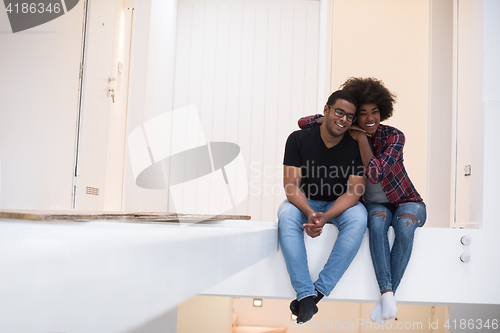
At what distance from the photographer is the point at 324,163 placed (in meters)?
1.91

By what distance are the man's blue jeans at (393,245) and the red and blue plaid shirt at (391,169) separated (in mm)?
73

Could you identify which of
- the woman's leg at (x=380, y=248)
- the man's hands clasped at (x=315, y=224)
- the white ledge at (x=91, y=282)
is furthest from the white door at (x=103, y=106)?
the white ledge at (x=91, y=282)

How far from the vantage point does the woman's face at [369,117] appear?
6.25 ft

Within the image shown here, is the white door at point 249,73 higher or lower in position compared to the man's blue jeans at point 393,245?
higher

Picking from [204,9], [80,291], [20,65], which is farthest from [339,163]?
[204,9]

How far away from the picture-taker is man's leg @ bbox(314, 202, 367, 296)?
1.71 metres

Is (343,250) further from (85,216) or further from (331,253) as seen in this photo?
(85,216)

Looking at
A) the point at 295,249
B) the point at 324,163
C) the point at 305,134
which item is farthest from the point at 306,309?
the point at 305,134

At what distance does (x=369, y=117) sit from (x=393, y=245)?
56 centimetres

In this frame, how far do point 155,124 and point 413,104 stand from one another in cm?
209

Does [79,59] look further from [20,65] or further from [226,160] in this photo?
[226,160]

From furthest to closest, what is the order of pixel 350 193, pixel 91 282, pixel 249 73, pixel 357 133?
pixel 249 73, pixel 357 133, pixel 350 193, pixel 91 282

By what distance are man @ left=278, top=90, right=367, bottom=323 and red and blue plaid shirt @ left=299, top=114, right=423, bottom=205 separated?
75mm

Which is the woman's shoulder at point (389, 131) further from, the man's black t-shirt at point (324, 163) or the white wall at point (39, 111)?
the white wall at point (39, 111)
